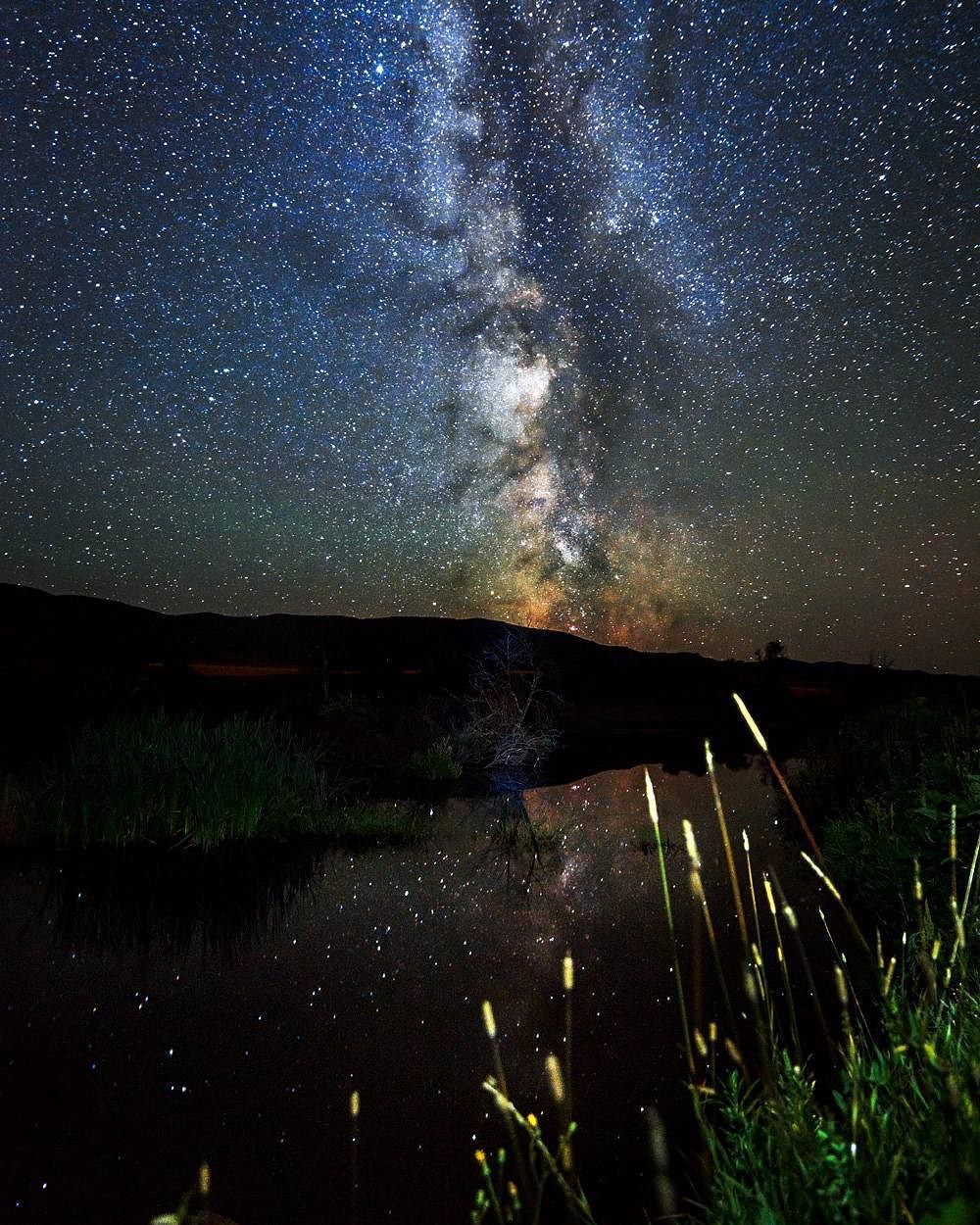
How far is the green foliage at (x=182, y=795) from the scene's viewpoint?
301 inches

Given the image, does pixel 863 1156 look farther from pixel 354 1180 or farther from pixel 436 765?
pixel 436 765

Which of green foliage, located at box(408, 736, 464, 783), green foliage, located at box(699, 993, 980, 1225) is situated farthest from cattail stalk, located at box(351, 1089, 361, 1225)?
green foliage, located at box(408, 736, 464, 783)

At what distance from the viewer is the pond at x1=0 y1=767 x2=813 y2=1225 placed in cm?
270

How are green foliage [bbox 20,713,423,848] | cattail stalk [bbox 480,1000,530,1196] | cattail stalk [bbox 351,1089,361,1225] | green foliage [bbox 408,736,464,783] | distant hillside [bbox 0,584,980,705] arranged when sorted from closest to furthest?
cattail stalk [bbox 480,1000,530,1196] → cattail stalk [bbox 351,1089,361,1225] → green foliage [bbox 20,713,423,848] → green foliage [bbox 408,736,464,783] → distant hillside [bbox 0,584,980,705]

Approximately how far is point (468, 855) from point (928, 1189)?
675 centimetres

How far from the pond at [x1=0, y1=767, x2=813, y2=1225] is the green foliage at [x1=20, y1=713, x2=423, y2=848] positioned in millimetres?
549

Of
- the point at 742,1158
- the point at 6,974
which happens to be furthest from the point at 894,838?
the point at 6,974

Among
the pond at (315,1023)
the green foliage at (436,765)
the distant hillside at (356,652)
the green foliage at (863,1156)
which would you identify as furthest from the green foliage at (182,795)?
the distant hillside at (356,652)

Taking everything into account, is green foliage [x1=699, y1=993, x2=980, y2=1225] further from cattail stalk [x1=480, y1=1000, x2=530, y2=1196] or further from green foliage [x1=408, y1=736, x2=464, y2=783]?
green foliage [x1=408, y1=736, x2=464, y2=783]

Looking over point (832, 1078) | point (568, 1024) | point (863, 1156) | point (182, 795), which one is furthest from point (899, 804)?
point (182, 795)

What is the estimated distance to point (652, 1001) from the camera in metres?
4.26

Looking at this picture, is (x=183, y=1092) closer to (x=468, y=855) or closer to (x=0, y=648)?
(x=468, y=855)

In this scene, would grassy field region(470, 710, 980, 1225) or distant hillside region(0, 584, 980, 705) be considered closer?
grassy field region(470, 710, 980, 1225)

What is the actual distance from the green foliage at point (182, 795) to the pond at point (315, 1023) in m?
0.55
